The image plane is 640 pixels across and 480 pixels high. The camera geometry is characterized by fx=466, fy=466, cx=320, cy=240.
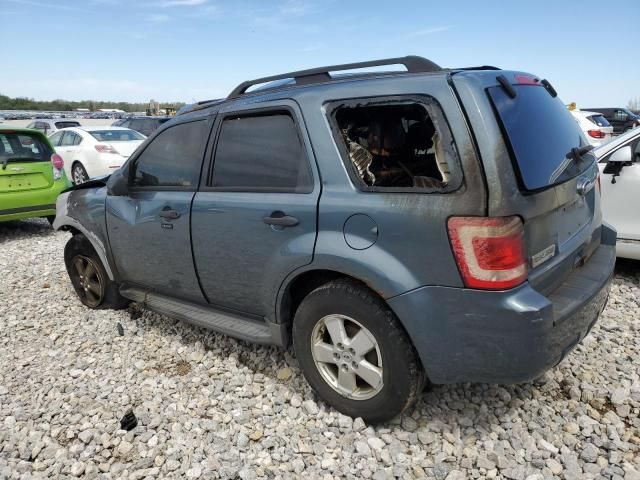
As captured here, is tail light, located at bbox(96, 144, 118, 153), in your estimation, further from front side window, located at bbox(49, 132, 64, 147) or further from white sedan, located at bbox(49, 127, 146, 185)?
front side window, located at bbox(49, 132, 64, 147)

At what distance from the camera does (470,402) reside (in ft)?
8.95

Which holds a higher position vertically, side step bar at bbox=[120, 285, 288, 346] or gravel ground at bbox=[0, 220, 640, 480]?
side step bar at bbox=[120, 285, 288, 346]

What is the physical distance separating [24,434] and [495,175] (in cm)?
288

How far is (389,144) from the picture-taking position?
273 centimetres

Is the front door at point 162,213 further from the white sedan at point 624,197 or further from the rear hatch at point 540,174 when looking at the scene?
the white sedan at point 624,197

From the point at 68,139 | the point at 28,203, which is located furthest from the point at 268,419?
the point at 68,139

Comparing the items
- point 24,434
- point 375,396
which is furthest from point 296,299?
point 24,434

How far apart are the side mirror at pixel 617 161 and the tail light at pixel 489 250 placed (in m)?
2.87

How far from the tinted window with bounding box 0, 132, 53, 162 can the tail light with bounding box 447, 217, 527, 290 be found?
7142 mm

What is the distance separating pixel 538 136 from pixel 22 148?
741 cm

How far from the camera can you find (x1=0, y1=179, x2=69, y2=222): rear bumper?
6733 mm

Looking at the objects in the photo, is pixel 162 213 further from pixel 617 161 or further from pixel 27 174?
pixel 27 174

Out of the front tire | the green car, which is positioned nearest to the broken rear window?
the front tire

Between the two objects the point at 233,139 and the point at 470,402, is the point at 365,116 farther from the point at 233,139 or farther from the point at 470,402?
the point at 470,402
